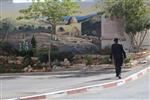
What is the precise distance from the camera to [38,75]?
24547 millimetres

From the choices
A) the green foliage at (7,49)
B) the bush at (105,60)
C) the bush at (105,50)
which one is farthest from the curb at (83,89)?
the green foliage at (7,49)

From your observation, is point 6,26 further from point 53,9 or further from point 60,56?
point 53,9

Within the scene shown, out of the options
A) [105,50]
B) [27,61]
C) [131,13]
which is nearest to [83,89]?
Answer: [131,13]

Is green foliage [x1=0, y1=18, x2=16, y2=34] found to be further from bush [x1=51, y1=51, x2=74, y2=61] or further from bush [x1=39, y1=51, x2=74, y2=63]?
bush [x1=51, y1=51, x2=74, y2=61]

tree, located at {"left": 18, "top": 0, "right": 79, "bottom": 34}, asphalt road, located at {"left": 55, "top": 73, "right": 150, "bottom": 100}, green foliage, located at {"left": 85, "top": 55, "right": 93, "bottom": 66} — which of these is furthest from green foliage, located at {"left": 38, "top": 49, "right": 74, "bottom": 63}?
asphalt road, located at {"left": 55, "top": 73, "right": 150, "bottom": 100}

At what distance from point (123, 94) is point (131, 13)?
13229 millimetres

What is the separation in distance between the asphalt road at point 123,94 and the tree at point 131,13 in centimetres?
972

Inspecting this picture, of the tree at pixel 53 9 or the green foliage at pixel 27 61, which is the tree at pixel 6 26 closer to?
the green foliage at pixel 27 61

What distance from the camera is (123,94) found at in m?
15.3

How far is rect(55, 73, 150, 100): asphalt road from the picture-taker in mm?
14484

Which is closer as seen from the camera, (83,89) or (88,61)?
(83,89)

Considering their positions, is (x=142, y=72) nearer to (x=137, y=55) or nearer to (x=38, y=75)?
(x=38, y=75)

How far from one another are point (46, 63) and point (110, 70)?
5024 millimetres

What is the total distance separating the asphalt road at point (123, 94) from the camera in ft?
47.5
